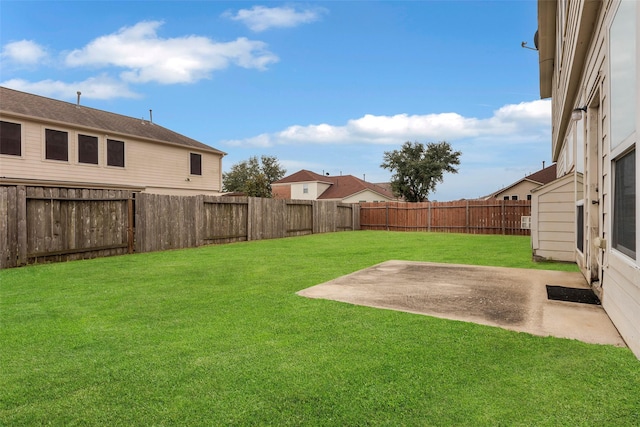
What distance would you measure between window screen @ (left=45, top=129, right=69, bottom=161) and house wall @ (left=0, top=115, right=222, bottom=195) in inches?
4.8

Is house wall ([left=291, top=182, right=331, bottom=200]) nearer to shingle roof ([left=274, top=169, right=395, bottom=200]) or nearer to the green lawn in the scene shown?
shingle roof ([left=274, top=169, right=395, bottom=200])

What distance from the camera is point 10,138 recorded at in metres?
12.3

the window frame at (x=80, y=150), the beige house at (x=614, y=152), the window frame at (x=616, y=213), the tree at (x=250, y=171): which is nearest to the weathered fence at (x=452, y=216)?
the beige house at (x=614, y=152)

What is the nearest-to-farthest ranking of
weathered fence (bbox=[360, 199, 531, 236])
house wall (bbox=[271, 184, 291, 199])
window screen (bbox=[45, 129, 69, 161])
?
window screen (bbox=[45, 129, 69, 161]), weathered fence (bbox=[360, 199, 531, 236]), house wall (bbox=[271, 184, 291, 199])

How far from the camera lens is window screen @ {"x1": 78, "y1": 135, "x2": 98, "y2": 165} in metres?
14.2

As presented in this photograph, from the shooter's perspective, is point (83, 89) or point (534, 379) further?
point (83, 89)

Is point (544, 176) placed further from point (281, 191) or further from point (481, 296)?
point (481, 296)

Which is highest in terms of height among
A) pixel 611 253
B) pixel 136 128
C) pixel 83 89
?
pixel 83 89

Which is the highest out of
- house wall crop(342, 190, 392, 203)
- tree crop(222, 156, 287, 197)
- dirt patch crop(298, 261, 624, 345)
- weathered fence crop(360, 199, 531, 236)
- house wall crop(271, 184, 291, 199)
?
tree crop(222, 156, 287, 197)

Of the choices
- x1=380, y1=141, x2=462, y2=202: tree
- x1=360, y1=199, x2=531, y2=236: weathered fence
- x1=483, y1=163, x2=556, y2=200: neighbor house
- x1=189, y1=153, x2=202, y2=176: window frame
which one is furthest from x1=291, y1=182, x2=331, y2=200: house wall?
x1=189, y1=153, x2=202, y2=176: window frame

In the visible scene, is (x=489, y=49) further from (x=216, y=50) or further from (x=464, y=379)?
(x=464, y=379)

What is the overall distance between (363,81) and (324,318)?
16.9m

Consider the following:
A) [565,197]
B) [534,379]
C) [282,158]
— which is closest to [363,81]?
[565,197]

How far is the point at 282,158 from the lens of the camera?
1991 inches
